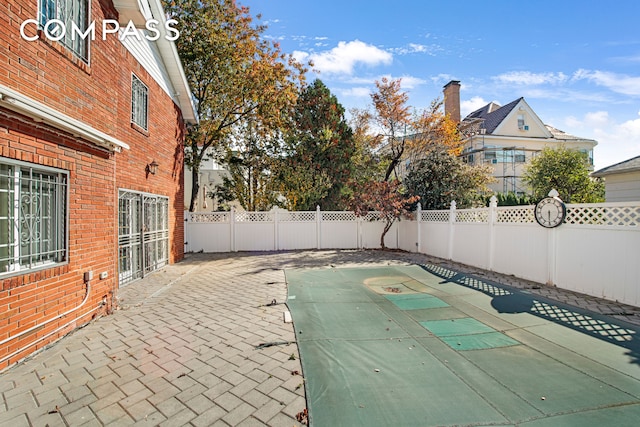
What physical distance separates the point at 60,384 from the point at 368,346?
3.04 meters

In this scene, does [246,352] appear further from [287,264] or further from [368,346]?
[287,264]

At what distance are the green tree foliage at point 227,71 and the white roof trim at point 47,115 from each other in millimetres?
8393

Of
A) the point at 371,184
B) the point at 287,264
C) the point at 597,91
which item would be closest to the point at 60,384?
the point at 287,264

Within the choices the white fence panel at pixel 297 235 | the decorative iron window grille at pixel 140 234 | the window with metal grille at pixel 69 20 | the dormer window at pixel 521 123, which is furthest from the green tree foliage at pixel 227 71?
the dormer window at pixel 521 123

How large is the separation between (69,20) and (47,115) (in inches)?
75.4

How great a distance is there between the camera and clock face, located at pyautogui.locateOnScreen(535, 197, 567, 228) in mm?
6250

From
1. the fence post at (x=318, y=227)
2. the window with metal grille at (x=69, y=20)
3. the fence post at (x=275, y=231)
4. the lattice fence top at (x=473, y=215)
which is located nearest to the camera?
the window with metal grille at (x=69, y=20)

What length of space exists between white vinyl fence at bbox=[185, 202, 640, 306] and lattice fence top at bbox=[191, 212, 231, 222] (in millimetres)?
38

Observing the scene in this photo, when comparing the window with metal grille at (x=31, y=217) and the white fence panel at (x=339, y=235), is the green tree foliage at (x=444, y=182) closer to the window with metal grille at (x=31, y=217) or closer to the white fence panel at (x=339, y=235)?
the white fence panel at (x=339, y=235)

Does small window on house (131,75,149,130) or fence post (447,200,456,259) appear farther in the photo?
fence post (447,200,456,259)

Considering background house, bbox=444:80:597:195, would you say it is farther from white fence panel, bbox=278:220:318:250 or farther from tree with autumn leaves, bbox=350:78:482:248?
white fence panel, bbox=278:220:318:250

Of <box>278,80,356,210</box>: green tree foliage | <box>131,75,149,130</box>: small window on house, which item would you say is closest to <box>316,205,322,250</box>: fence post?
<box>278,80,356,210</box>: green tree foliage

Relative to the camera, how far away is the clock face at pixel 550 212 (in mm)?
6250

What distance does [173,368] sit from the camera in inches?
121
